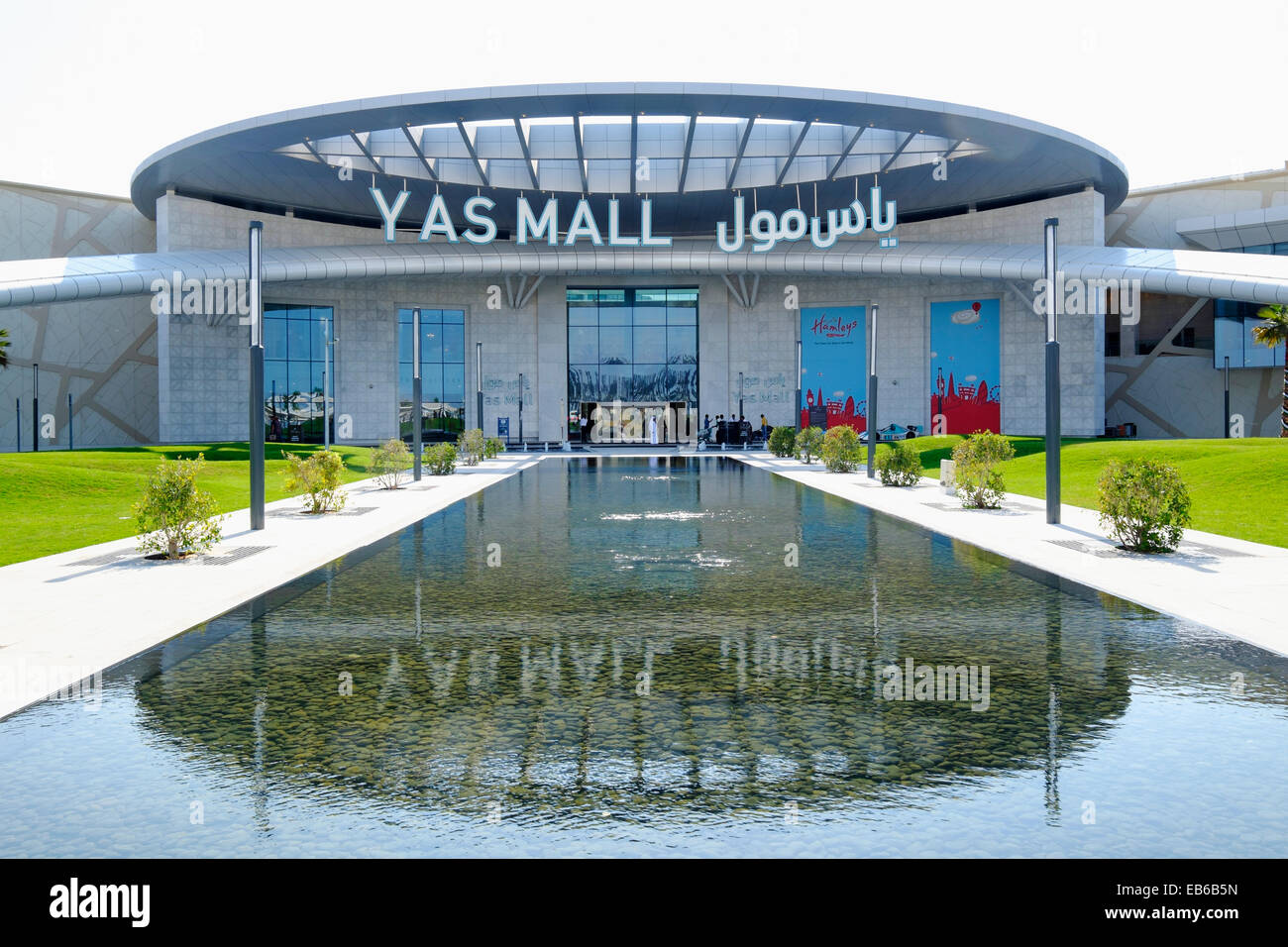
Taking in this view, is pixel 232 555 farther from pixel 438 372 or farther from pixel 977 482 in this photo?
pixel 438 372

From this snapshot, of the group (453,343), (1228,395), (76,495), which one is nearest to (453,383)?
(453,343)

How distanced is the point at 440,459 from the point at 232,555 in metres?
19.6

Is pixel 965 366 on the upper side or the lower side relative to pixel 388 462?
upper

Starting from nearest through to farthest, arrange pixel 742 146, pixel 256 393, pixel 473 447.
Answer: pixel 256 393 < pixel 473 447 < pixel 742 146

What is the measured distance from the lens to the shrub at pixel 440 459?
109 ft

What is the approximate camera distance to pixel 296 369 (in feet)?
197

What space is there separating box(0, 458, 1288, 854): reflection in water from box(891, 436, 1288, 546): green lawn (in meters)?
7.56

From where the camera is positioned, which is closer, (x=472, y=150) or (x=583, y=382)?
(x=472, y=150)

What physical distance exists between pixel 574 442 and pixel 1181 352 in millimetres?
33983

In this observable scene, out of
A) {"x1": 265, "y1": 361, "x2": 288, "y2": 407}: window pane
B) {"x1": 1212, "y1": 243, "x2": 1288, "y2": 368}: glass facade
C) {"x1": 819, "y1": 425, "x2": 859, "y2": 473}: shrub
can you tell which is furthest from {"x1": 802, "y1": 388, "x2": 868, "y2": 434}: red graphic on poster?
{"x1": 265, "y1": 361, "x2": 288, "y2": 407}: window pane

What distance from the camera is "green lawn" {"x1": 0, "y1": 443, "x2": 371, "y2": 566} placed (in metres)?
15.8

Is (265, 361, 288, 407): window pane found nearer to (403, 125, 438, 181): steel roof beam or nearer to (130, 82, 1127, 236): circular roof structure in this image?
(130, 82, 1127, 236): circular roof structure
